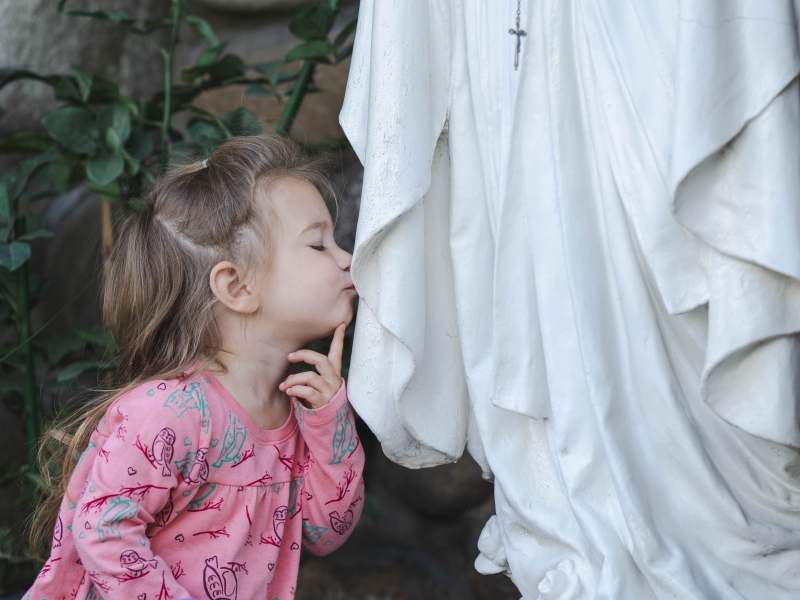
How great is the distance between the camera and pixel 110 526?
1014 millimetres

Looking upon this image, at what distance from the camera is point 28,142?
5.98 feet

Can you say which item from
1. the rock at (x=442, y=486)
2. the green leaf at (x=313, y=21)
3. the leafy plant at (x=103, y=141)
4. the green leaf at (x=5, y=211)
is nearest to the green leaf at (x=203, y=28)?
the leafy plant at (x=103, y=141)

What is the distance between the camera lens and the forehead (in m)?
1.18

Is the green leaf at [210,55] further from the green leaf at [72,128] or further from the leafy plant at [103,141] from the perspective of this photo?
the green leaf at [72,128]

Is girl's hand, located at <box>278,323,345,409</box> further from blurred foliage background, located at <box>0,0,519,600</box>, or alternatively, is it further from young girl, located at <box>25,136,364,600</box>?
blurred foliage background, located at <box>0,0,519,600</box>

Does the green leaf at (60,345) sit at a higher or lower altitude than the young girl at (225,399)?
lower

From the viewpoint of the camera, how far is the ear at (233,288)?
1.16 meters

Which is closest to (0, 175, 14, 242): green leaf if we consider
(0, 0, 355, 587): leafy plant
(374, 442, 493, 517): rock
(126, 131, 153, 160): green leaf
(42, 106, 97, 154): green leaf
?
(0, 0, 355, 587): leafy plant

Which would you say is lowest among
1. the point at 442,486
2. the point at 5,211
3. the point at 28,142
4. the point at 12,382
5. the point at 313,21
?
the point at 442,486

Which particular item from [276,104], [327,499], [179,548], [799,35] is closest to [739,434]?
[799,35]

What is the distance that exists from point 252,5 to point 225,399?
4.74 ft

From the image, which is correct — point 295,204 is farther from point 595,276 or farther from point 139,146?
point 139,146

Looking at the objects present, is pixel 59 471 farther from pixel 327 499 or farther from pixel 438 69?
pixel 438 69

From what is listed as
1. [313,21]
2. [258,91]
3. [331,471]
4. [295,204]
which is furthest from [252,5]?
[331,471]
